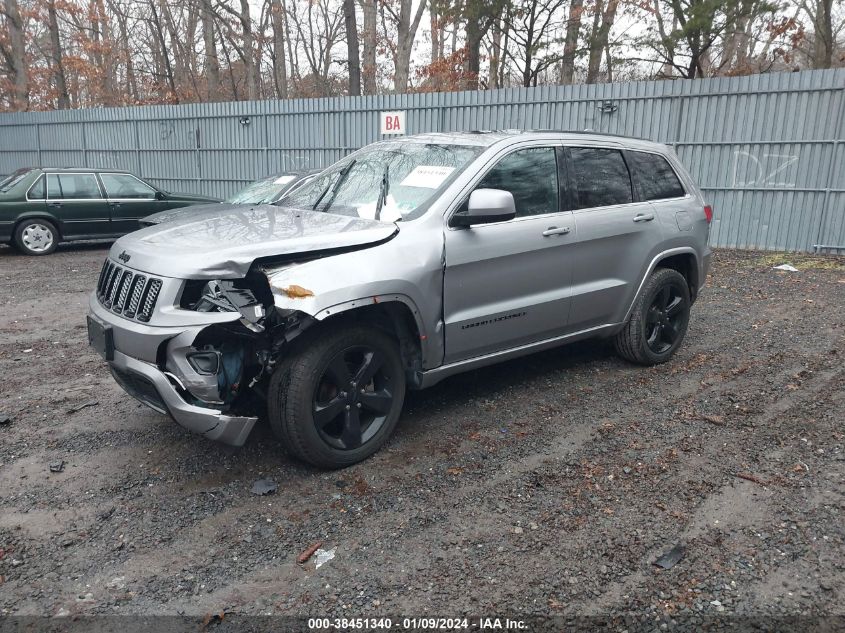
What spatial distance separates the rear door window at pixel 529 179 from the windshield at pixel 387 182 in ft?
0.69

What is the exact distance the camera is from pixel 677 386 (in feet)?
16.7

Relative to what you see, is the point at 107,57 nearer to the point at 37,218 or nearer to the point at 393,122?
the point at 393,122

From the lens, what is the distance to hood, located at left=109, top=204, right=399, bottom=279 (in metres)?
3.33

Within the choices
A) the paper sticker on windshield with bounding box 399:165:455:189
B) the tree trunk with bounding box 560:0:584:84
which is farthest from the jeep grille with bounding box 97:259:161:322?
the tree trunk with bounding box 560:0:584:84

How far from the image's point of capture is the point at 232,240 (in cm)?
355

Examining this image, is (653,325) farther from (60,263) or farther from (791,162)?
(60,263)

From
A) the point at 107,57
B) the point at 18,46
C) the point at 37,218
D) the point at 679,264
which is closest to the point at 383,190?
the point at 679,264

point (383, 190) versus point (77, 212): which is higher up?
point (383, 190)

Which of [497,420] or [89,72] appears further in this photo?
[89,72]

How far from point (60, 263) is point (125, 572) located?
9.52 metres

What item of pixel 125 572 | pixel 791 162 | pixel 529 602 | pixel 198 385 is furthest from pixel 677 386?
pixel 791 162

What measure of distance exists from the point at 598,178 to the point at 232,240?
9.34 feet

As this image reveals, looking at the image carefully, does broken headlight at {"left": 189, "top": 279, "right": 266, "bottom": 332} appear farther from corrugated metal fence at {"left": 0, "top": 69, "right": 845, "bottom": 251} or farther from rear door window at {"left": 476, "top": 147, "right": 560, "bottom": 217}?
corrugated metal fence at {"left": 0, "top": 69, "right": 845, "bottom": 251}

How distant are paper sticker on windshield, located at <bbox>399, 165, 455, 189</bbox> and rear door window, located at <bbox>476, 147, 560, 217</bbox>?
26cm
